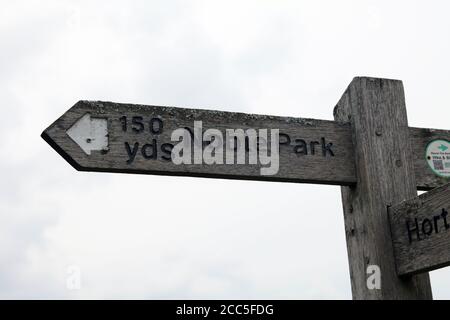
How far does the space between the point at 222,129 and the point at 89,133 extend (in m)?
0.45

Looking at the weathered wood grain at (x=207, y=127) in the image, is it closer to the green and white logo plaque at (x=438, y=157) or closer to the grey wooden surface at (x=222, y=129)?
the grey wooden surface at (x=222, y=129)

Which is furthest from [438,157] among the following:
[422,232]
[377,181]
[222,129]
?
[222,129]

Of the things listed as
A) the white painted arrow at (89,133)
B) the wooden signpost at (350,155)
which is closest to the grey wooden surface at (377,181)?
the wooden signpost at (350,155)

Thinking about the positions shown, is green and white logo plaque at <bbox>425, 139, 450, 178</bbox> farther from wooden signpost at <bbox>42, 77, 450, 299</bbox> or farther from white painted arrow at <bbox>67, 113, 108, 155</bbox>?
white painted arrow at <bbox>67, 113, 108, 155</bbox>

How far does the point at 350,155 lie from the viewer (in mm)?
2438

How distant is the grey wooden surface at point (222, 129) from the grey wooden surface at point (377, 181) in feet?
0.17

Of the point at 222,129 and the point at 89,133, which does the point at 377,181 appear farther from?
the point at 89,133

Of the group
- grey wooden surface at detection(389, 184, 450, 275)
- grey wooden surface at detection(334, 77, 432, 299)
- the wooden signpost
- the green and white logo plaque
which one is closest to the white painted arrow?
the wooden signpost

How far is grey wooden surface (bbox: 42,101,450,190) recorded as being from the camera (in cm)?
218

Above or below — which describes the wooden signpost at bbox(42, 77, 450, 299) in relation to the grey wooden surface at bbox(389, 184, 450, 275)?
above

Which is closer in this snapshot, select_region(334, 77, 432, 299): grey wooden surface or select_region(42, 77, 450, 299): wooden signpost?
select_region(42, 77, 450, 299): wooden signpost

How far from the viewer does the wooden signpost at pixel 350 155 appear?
2195 mm

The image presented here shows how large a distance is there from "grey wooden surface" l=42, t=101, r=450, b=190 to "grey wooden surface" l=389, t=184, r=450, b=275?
24 cm

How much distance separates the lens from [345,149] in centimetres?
244
